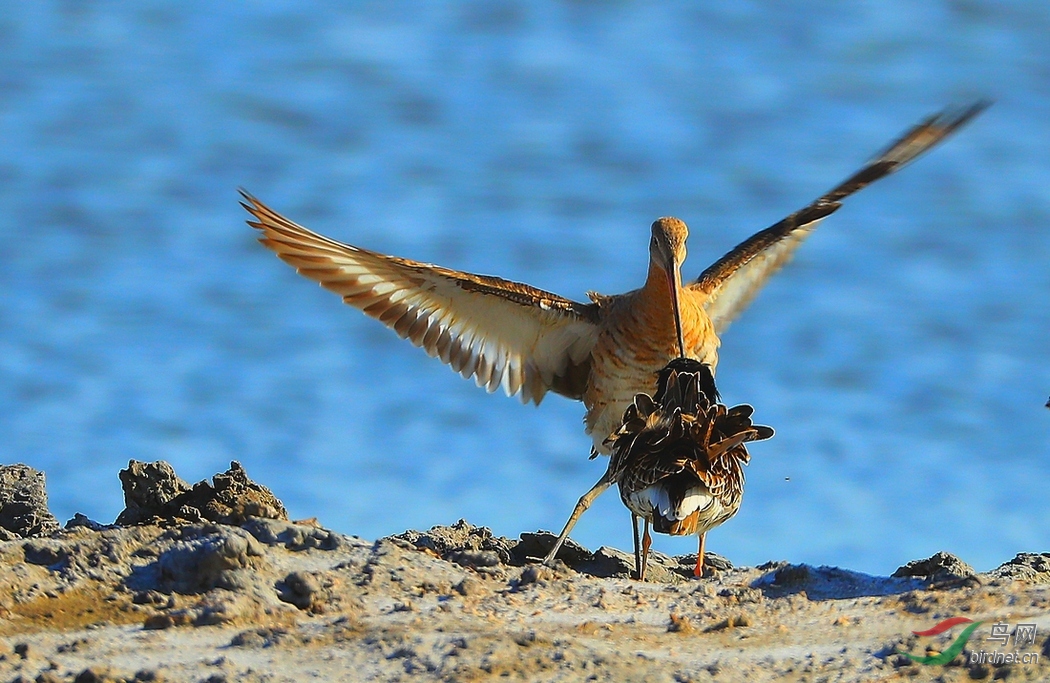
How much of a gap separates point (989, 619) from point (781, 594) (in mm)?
1001

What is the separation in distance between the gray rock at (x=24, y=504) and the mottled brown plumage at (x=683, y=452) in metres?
2.81

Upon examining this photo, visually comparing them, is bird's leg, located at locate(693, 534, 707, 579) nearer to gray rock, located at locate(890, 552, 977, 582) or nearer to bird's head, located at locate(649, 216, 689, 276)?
gray rock, located at locate(890, 552, 977, 582)

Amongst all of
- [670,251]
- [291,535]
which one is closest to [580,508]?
[291,535]

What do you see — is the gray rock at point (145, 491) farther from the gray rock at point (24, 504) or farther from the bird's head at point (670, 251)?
the bird's head at point (670, 251)

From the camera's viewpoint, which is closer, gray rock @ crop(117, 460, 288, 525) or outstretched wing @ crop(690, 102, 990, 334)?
gray rock @ crop(117, 460, 288, 525)

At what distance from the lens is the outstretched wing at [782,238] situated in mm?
10023

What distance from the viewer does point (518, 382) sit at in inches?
394

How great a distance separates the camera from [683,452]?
6812mm

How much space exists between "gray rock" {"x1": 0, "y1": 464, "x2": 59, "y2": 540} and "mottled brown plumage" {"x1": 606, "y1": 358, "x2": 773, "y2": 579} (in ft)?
9.21

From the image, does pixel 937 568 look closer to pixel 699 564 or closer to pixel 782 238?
pixel 699 564

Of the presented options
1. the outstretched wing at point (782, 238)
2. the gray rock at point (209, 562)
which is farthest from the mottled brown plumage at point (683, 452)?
the outstretched wing at point (782, 238)

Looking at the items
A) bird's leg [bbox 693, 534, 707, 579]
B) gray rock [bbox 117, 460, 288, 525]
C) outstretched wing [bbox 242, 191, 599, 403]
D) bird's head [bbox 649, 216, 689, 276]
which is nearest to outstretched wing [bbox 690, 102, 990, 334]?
bird's head [bbox 649, 216, 689, 276]

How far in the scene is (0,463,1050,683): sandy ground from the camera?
5.12 meters

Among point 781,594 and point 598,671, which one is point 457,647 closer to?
point 598,671
